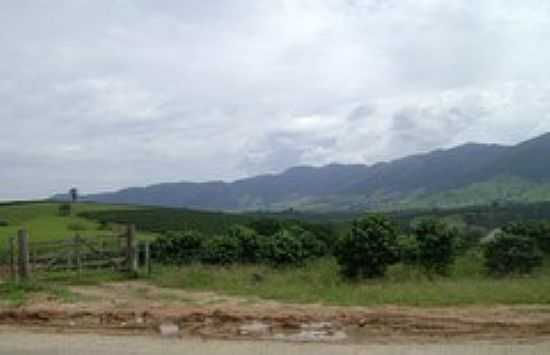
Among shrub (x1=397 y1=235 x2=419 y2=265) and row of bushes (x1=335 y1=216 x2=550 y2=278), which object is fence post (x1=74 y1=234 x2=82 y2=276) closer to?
row of bushes (x1=335 y1=216 x2=550 y2=278)

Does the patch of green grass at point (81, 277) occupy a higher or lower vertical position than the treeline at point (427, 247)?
lower

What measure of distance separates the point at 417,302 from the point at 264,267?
11792mm

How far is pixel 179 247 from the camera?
28.2m

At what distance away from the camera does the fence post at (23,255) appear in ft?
67.2

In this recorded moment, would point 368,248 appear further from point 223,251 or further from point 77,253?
point 77,253

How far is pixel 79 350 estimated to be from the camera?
9.08 metres

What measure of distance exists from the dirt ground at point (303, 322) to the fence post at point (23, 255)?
7957 mm

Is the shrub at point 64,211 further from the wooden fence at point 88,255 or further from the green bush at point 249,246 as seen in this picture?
the wooden fence at point 88,255

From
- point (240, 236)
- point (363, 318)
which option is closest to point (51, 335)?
point (363, 318)

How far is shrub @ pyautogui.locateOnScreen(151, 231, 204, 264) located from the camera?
2788 centimetres

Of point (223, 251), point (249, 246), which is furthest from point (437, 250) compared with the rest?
point (223, 251)

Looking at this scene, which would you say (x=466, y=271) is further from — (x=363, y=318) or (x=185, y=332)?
(x=185, y=332)

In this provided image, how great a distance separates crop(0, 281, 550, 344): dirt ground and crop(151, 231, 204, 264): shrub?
587 inches

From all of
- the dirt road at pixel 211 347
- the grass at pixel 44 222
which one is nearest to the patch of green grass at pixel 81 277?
the dirt road at pixel 211 347
